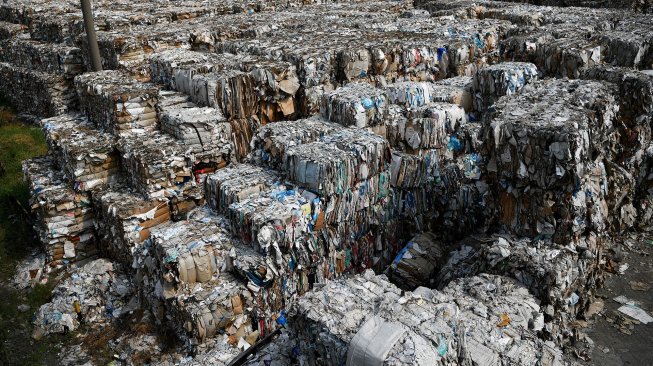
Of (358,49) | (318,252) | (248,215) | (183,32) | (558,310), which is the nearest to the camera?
(558,310)

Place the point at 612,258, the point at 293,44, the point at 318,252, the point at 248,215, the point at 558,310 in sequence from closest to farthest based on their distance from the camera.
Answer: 1. the point at 558,310
2. the point at 248,215
3. the point at 318,252
4. the point at 612,258
5. the point at 293,44

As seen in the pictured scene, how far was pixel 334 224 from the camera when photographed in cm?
402

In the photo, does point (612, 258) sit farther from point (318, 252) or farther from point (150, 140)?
point (150, 140)

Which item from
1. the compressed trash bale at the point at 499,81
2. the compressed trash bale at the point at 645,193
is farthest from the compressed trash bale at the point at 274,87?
the compressed trash bale at the point at 645,193

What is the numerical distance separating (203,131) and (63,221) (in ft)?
6.28

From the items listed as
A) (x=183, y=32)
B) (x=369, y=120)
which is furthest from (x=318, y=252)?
(x=183, y=32)

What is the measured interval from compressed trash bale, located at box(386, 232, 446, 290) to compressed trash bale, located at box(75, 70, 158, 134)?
10.8 feet

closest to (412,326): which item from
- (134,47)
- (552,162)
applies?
(552,162)

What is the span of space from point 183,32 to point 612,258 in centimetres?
679

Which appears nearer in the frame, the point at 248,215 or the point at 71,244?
the point at 248,215

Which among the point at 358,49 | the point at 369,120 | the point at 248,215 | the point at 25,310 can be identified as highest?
the point at 358,49

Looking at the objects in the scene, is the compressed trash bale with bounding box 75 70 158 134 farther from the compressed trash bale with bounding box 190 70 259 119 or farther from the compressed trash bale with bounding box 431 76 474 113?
the compressed trash bale with bounding box 431 76 474 113

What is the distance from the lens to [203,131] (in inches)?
195

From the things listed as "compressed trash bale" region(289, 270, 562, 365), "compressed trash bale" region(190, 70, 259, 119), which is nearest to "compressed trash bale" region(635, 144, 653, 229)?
"compressed trash bale" region(289, 270, 562, 365)
